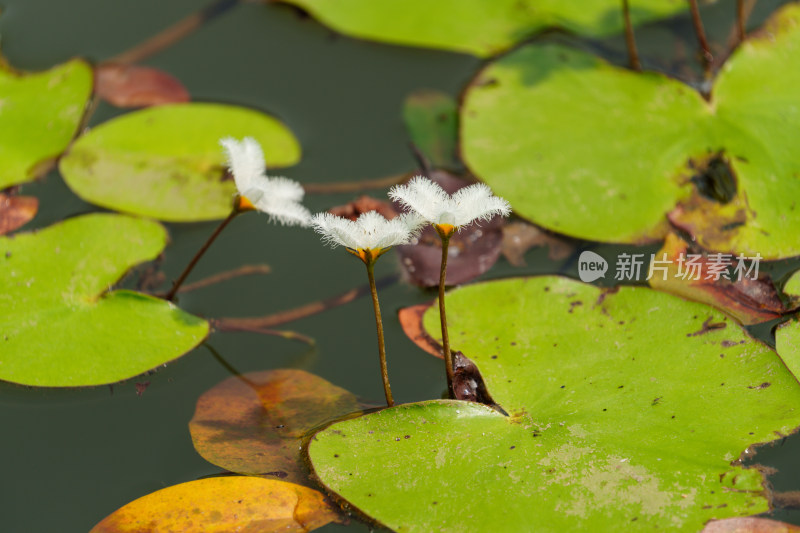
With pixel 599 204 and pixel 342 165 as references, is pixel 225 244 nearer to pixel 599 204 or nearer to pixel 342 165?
pixel 342 165

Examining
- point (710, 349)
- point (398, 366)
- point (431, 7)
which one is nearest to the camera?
point (710, 349)

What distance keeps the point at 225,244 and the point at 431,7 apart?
5.23 ft

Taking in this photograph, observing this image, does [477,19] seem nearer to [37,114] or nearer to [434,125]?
[434,125]

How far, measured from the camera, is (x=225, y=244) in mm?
2676

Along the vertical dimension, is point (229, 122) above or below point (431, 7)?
below

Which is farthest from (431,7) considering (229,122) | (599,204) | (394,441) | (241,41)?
(394,441)

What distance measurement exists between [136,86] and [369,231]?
193cm

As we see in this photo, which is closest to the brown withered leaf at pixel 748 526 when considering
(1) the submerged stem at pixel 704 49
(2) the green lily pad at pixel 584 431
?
(2) the green lily pad at pixel 584 431

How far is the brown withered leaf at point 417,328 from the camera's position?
2.29 m

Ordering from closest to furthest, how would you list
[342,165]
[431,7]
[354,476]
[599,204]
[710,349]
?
[354,476] < [710,349] < [599,204] < [342,165] < [431,7]

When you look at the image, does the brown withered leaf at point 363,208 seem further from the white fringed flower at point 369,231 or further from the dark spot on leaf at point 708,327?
the dark spot on leaf at point 708,327

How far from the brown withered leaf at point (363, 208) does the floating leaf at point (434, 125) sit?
327 mm

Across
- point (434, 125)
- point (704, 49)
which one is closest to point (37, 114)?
point (434, 125)

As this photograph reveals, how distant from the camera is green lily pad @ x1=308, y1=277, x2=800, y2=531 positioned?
1770 millimetres
